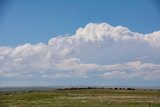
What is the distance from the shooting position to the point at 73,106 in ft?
133

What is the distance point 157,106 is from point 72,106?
10.1 m

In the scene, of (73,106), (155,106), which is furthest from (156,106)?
(73,106)

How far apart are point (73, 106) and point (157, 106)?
32.6 feet

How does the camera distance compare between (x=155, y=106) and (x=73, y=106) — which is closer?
(x=155, y=106)

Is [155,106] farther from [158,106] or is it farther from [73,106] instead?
[73,106]

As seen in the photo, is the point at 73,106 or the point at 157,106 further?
the point at 73,106

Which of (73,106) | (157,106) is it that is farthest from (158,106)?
(73,106)

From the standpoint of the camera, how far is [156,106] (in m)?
36.3

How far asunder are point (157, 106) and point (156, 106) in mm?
301

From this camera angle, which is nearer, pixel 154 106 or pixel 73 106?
pixel 154 106

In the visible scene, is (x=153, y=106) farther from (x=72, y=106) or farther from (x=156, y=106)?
(x=72, y=106)

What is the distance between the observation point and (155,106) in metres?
36.3

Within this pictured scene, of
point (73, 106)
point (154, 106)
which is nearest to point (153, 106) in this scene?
point (154, 106)

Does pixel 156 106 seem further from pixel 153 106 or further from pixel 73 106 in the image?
pixel 73 106
